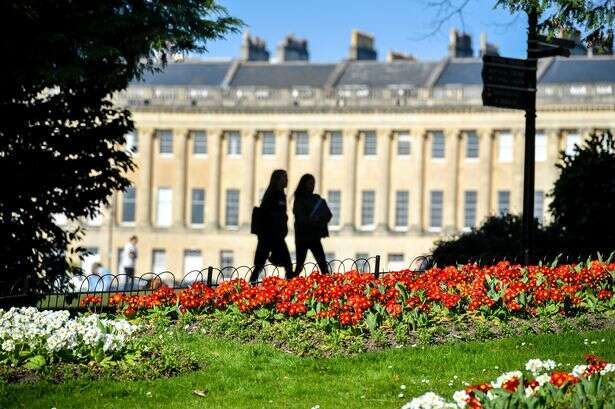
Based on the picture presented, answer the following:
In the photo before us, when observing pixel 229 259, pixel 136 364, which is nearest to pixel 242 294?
pixel 136 364

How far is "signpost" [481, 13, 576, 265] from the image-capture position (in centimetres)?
2211

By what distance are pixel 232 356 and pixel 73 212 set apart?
11013mm

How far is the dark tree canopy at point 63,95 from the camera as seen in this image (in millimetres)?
24188

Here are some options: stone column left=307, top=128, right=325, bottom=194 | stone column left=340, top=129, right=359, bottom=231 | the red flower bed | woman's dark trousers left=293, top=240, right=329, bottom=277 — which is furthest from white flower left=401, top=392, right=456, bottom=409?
stone column left=307, top=128, right=325, bottom=194

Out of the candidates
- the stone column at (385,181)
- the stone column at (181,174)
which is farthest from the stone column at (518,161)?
the stone column at (181,174)

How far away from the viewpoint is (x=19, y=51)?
24203 millimetres

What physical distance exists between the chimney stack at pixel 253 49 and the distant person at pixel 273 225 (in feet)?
266

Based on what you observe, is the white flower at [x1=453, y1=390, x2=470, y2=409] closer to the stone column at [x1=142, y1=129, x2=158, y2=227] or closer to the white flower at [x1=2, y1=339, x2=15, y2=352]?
the white flower at [x1=2, y1=339, x2=15, y2=352]

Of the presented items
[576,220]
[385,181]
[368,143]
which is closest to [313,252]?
[576,220]

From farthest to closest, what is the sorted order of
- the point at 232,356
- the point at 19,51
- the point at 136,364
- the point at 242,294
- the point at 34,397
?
the point at 19,51 → the point at 242,294 → the point at 232,356 → the point at 136,364 → the point at 34,397

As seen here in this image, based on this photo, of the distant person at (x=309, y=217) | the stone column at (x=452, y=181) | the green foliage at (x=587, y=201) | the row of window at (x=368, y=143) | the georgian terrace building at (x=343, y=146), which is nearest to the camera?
the distant person at (x=309, y=217)

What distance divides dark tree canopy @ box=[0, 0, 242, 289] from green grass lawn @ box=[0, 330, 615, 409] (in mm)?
7939

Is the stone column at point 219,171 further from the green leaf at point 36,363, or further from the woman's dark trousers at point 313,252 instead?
the green leaf at point 36,363

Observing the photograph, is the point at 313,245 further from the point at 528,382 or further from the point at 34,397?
the point at 528,382
